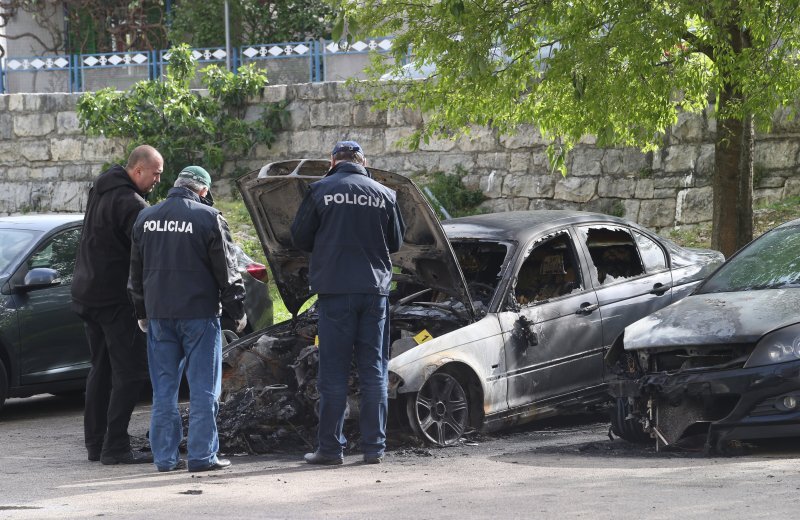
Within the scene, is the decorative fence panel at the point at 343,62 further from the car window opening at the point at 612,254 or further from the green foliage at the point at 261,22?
the car window opening at the point at 612,254

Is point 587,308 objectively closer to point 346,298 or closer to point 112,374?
point 346,298

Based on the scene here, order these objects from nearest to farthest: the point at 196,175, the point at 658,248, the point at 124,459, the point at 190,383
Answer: the point at 190,383, the point at 196,175, the point at 124,459, the point at 658,248

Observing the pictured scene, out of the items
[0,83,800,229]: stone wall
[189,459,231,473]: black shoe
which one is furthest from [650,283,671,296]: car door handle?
[0,83,800,229]: stone wall

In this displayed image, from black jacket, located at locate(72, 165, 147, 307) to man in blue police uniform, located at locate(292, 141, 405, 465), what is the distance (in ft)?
3.93

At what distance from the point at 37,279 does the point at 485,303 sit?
3.59 metres

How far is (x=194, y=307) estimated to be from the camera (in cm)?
679

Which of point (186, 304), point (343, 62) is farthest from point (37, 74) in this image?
point (186, 304)

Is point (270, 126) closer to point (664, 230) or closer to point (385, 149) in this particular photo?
point (385, 149)

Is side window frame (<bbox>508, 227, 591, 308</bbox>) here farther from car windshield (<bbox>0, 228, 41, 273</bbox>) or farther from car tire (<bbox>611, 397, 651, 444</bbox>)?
car windshield (<bbox>0, 228, 41, 273</bbox>)

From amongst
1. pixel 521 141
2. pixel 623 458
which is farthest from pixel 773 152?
pixel 623 458

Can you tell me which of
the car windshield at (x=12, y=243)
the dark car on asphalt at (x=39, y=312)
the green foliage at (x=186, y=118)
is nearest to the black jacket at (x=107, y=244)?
the dark car on asphalt at (x=39, y=312)

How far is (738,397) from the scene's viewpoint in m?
6.61

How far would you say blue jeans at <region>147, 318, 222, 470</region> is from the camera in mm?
6840

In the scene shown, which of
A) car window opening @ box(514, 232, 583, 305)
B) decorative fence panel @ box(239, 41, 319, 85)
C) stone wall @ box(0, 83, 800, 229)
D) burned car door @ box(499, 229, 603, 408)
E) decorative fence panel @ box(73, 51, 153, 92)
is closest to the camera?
burned car door @ box(499, 229, 603, 408)
